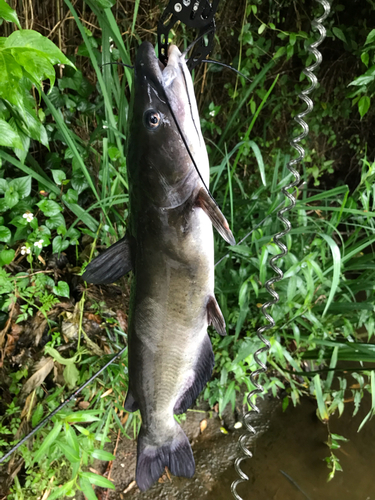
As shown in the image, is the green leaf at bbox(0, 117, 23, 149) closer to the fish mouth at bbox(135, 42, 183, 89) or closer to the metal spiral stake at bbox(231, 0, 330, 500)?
the fish mouth at bbox(135, 42, 183, 89)

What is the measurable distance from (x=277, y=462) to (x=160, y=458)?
1032mm

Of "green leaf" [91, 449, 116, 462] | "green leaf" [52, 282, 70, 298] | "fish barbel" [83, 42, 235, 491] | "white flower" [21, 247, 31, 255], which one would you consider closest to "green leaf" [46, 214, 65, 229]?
"white flower" [21, 247, 31, 255]

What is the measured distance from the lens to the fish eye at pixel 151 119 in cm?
64

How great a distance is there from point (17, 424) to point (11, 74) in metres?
1.27

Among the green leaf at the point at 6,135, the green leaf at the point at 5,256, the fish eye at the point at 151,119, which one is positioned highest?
the fish eye at the point at 151,119

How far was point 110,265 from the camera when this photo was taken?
723mm

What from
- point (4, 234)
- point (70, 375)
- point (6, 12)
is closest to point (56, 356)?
point (70, 375)

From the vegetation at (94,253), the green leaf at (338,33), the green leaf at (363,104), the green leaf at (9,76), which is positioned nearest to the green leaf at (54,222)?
the vegetation at (94,253)

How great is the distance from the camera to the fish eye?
2.10ft

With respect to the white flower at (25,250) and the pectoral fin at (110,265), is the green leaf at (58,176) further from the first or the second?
the pectoral fin at (110,265)

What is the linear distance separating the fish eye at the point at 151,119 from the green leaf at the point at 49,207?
0.93 meters

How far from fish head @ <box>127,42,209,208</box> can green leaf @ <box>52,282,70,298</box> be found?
2.86 feet

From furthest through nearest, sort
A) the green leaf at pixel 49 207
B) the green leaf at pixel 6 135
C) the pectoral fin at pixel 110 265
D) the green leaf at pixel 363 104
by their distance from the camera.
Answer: the green leaf at pixel 363 104 < the green leaf at pixel 49 207 < the green leaf at pixel 6 135 < the pectoral fin at pixel 110 265

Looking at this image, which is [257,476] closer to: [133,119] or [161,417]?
[161,417]
